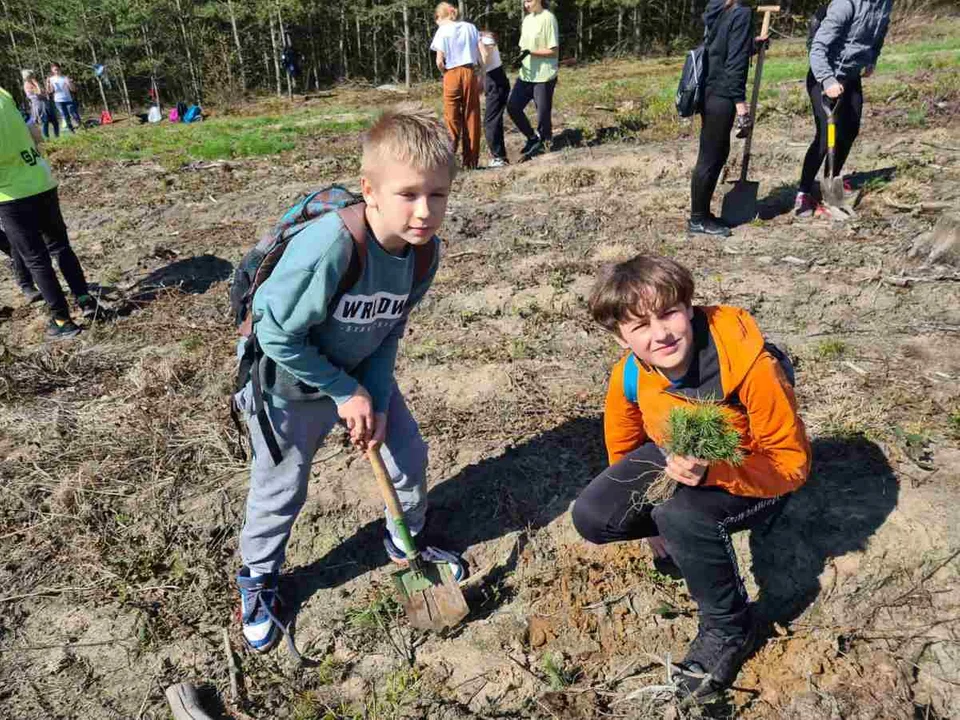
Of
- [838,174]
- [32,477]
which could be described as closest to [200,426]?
[32,477]

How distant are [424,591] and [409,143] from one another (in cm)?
163

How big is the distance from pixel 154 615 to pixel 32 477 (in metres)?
1.22

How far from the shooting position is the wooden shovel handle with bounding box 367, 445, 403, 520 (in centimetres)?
227

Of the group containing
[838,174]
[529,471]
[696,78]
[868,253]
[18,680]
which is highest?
[696,78]

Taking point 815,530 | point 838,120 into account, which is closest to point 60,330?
point 815,530

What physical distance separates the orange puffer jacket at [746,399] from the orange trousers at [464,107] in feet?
19.9

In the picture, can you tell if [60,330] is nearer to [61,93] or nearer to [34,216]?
[34,216]

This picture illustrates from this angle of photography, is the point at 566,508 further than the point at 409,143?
Yes

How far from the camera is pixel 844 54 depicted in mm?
5031

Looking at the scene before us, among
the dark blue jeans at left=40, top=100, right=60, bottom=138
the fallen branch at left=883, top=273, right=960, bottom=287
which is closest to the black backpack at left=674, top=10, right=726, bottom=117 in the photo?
the fallen branch at left=883, top=273, right=960, bottom=287

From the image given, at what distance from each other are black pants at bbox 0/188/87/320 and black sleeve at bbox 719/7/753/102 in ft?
16.3

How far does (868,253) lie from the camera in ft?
16.2

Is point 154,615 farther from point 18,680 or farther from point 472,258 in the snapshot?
point 472,258

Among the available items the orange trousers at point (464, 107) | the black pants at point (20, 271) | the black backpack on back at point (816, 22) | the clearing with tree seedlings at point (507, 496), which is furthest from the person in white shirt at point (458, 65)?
the black pants at point (20, 271)
